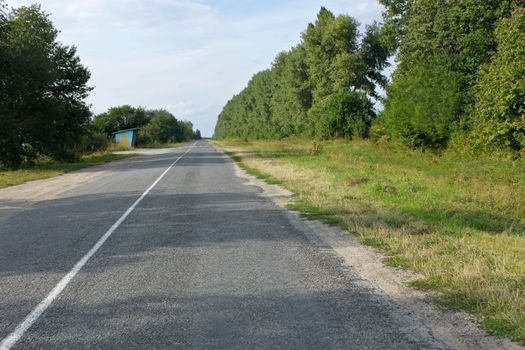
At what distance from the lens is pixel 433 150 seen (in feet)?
98.9

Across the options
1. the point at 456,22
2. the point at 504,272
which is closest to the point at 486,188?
the point at 504,272

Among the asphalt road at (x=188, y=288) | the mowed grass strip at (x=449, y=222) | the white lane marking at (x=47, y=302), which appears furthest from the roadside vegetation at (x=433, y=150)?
the white lane marking at (x=47, y=302)

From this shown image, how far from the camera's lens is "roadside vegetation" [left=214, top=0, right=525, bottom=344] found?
22.2 ft

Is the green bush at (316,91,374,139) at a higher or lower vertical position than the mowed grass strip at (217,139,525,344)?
higher

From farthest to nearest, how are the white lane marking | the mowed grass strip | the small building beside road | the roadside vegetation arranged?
1. the small building beside road
2. the roadside vegetation
3. the mowed grass strip
4. the white lane marking

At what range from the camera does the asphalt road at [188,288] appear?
177 inches

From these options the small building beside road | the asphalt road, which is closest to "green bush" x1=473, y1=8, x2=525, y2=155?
the asphalt road

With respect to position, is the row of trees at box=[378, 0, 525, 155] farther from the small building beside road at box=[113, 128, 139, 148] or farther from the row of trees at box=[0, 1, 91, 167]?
the small building beside road at box=[113, 128, 139, 148]

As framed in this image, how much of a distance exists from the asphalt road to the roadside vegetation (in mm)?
1153

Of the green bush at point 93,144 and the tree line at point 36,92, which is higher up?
the tree line at point 36,92

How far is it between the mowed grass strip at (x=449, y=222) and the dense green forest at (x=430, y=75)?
2.66 metres

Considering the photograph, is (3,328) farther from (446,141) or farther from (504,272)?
(446,141)

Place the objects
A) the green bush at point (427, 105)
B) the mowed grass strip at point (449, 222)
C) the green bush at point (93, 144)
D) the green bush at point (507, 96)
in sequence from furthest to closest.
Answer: the green bush at point (93, 144) < the green bush at point (427, 105) < the green bush at point (507, 96) < the mowed grass strip at point (449, 222)

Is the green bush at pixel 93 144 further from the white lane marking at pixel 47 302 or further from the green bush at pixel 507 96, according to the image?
the white lane marking at pixel 47 302
